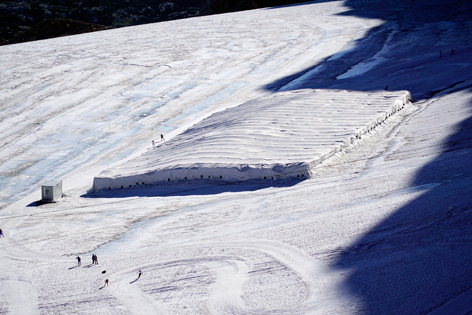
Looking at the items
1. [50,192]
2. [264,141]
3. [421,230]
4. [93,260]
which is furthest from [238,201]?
[50,192]

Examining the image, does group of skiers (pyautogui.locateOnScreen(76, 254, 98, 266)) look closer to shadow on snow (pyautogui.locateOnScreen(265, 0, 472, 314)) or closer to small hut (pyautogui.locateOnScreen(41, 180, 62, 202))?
shadow on snow (pyautogui.locateOnScreen(265, 0, 472, 314))

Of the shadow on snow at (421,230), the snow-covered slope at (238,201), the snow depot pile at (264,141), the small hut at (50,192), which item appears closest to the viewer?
the shadow on snow at (421,230)

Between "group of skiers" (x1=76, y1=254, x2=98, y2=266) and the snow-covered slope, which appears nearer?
the snow-covered slope

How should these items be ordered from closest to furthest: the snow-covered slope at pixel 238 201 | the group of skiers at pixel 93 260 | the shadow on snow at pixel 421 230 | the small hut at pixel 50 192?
the shadow on snow at pixel 421 230 < the snow-covered slope at pixel 238 201 < the group of skiers at pixel 93 260 < the small hut at pixel 50 192

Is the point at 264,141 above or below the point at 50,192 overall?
above

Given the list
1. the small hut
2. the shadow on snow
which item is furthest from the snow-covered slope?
the small hut

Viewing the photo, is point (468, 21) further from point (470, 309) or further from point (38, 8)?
point (38, 8)

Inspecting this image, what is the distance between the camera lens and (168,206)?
1245 cm

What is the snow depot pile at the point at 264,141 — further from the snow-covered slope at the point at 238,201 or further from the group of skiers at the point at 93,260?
the group of skiers at the point at 93,260

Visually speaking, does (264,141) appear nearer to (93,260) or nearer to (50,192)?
(50,192)

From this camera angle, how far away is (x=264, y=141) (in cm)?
1420

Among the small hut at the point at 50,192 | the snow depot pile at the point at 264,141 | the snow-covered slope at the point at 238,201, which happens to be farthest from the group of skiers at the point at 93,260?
the small hut at the point at 50,192

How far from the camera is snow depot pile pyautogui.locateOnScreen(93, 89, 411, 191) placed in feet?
43.1

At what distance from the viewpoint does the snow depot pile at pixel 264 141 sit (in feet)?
43.1
